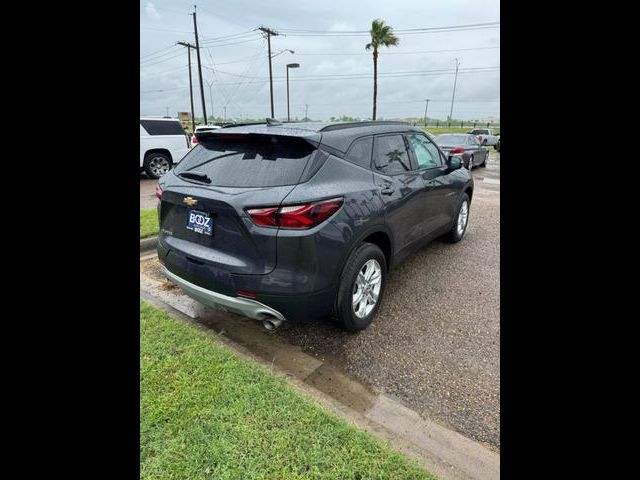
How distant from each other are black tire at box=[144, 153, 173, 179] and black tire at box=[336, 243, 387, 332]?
983cm

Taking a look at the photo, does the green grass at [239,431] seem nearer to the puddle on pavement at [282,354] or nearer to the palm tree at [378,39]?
the puddle on pavement at [282,354]

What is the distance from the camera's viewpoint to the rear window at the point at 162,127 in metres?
11.3

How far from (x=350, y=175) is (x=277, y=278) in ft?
3.25

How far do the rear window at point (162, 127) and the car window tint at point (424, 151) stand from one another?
9.24 metres

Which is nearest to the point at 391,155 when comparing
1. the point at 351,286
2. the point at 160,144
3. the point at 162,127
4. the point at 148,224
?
the point at 351,286

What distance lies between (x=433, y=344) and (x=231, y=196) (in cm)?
197

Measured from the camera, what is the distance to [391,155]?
3.66 metres

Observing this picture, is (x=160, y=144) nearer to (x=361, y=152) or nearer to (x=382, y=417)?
(x=361, y=152)

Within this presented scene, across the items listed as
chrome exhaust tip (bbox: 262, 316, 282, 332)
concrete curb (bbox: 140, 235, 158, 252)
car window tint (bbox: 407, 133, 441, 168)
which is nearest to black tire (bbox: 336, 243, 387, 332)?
chrome exhaust tip (bbox: 262, 316, 282, 332)

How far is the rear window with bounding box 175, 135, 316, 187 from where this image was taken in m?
2.69
